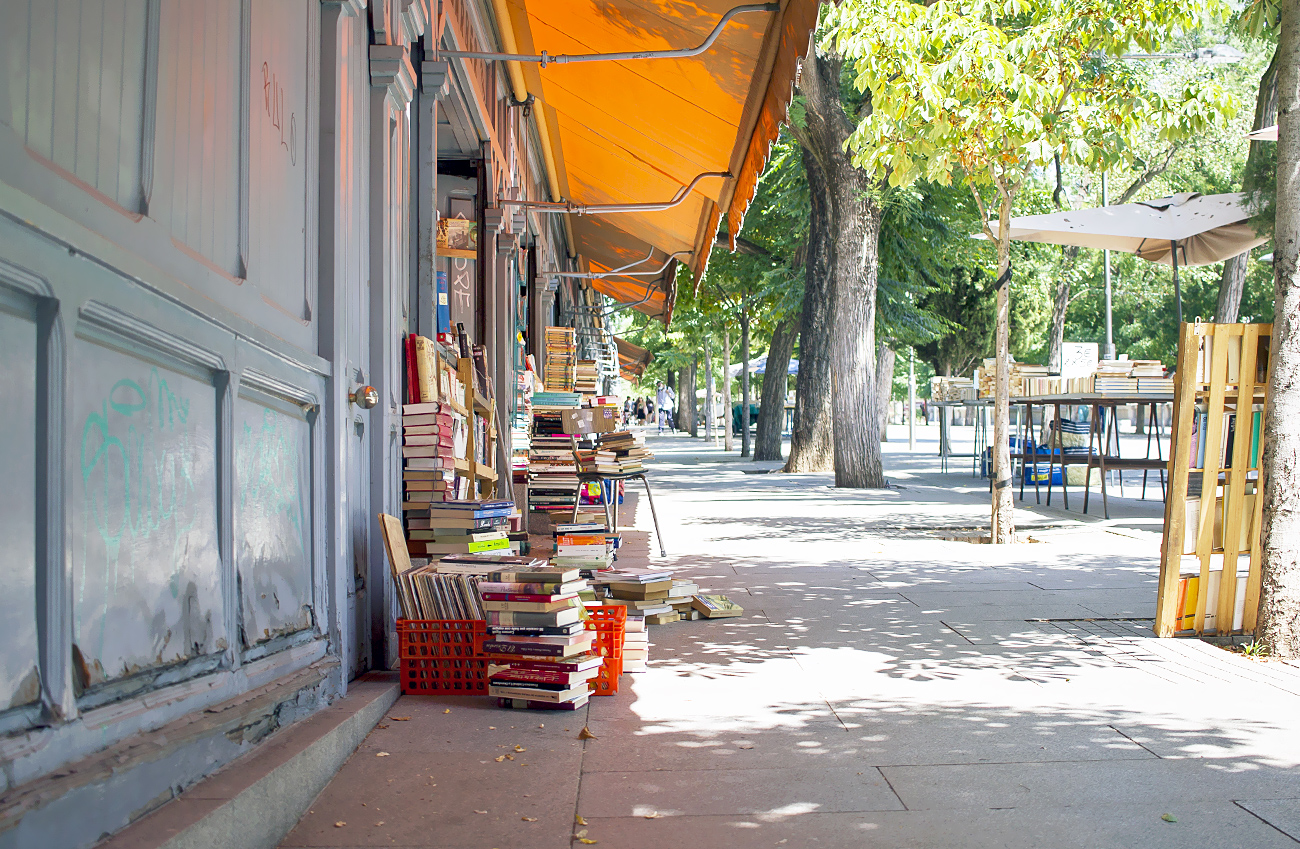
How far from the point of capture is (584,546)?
6156 millimetres

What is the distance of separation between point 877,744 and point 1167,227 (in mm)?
9963

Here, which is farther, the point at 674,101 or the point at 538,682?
the point at 674,101

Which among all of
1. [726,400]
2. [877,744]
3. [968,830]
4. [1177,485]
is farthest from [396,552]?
[726,400]

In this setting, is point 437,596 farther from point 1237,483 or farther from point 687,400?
point 687,400

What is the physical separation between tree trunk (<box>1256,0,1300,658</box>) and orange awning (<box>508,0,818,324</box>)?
2239 millimetres

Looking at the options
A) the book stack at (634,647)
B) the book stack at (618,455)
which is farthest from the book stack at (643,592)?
the book stack at (618,455)

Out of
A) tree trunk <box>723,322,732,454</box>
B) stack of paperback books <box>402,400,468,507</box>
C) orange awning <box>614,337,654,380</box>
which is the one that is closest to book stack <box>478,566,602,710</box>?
stack of paperback books <box>402,400,468,507</box>

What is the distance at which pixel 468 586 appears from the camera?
4164mm

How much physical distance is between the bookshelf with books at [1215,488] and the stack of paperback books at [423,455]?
3.51m

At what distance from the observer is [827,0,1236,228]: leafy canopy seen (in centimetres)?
804

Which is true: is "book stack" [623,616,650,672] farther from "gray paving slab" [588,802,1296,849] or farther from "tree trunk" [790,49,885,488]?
"tree trunk" [790,49,885,488]

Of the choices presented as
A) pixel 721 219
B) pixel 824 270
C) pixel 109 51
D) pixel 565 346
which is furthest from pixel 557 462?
pixel 824 270

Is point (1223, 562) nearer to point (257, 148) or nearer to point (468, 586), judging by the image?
point (468, 586)

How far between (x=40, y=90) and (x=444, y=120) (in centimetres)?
585
